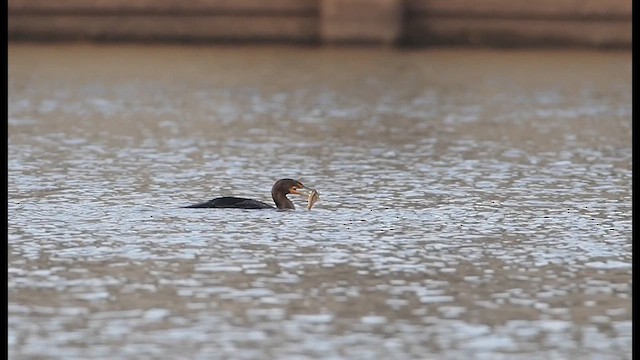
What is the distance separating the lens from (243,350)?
25.8 feet

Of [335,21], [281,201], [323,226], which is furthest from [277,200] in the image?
[335,21]

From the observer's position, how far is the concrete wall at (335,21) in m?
33.3

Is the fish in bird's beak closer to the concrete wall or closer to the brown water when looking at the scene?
the brown water

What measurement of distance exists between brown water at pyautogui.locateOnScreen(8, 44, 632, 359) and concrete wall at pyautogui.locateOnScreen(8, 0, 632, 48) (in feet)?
29.0

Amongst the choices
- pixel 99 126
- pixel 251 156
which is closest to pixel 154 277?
pixel 251 156

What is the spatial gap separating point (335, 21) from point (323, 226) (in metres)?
22.1

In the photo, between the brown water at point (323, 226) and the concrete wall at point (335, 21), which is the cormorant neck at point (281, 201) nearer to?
the brown water at point (323, 226)

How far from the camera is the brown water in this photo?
8289 mm

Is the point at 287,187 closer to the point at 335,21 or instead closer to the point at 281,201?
the point at 281,201

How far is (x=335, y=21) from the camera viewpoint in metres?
33.7

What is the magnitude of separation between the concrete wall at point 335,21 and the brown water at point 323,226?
8.84 metres

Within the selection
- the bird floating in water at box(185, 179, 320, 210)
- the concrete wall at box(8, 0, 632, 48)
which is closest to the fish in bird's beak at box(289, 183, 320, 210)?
the bird floating in water at box(185, 179, 320, 210)

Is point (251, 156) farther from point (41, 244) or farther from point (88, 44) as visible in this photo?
point (88, 44)

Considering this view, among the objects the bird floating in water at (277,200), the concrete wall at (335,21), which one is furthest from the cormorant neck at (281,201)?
the concrete wall at (335,21)
